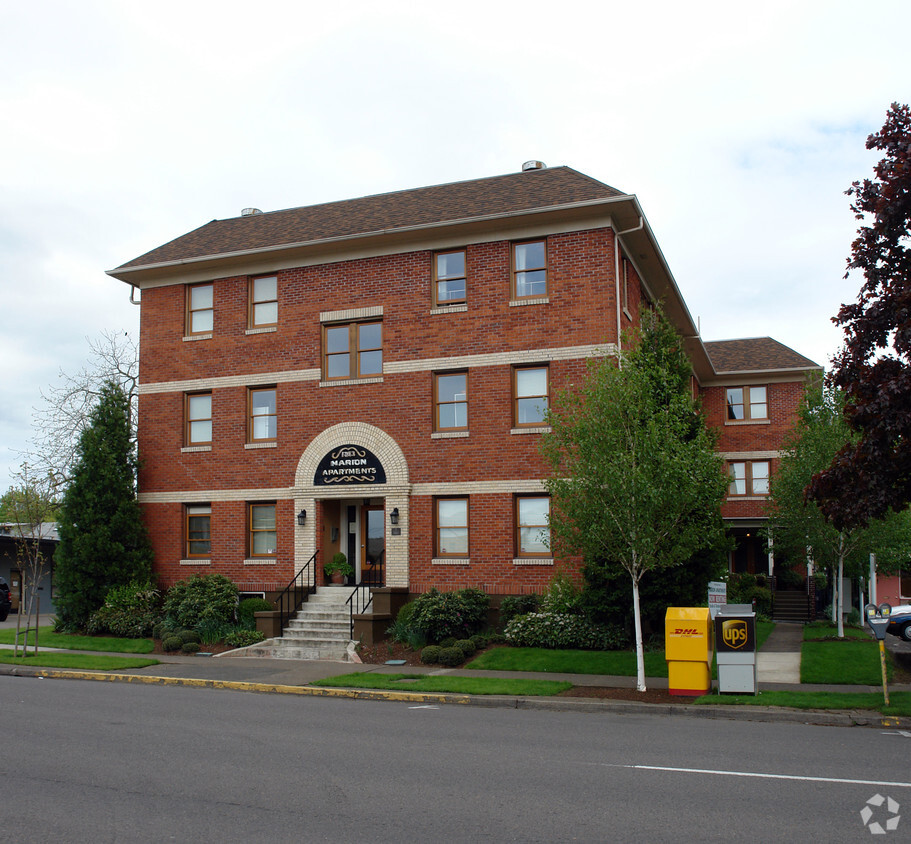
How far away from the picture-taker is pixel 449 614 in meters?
19.7

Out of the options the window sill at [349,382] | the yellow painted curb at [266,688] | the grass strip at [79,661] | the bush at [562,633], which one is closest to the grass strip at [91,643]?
the grass strip at [79,661]

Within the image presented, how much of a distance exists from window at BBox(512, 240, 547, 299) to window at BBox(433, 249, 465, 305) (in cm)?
136

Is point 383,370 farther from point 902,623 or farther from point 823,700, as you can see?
point 902,623

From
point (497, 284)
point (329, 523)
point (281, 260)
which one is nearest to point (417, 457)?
point (329, 523)

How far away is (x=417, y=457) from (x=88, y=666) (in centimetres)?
853

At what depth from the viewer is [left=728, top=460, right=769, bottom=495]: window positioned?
36.6 meters

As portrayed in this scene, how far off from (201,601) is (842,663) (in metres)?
14.3

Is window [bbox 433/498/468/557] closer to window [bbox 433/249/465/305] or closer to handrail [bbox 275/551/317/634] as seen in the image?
handrail [bbox 275/551/317/634]

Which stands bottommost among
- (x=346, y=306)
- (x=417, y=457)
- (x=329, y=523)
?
(x=329, y=523)

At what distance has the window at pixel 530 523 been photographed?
21.1 meters

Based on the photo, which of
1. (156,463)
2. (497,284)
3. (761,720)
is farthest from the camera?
(156,463)

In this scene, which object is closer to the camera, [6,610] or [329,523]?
[329,523]

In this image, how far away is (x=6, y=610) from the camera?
3191 cm

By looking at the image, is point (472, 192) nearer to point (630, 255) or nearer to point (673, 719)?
point (630, 255)
